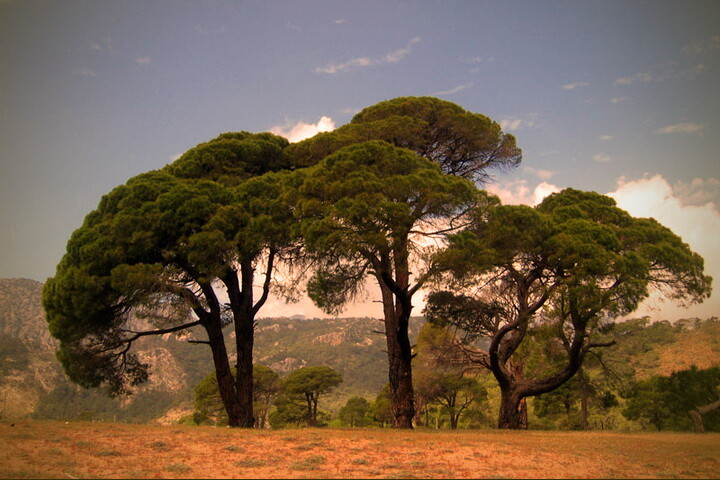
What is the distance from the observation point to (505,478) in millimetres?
7184

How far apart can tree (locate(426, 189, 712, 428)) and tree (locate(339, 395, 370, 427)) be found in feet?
115

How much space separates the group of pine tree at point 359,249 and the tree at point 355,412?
36.2 meters

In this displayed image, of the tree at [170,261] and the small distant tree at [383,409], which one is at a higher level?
the tree at [170,261]

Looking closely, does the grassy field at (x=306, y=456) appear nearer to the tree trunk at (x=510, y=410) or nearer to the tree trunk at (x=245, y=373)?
the tree trunk at (x=245, y=373)

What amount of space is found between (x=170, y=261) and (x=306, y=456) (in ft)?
29.9

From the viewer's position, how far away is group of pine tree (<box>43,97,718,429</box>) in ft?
45.3

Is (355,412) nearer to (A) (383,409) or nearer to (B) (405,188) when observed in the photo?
(A) (383,409)

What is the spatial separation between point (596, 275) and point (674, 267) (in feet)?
10.7

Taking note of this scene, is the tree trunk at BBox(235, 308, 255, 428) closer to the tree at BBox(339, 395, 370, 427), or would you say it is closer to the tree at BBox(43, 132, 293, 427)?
the tree at BBox(43, 132, 293, 427)

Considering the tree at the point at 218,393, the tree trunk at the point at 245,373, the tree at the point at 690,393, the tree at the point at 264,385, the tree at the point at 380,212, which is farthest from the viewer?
the tree at the point at 264,385

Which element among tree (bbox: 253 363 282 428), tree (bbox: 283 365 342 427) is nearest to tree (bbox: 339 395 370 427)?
tree (bbox: 283 365 342 427)

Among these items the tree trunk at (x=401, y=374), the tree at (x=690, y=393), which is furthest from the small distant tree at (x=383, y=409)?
the tree trunk at (x=401, y=374)

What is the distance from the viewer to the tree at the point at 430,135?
17078 mm

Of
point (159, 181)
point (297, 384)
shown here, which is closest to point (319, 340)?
point (297, 384)
